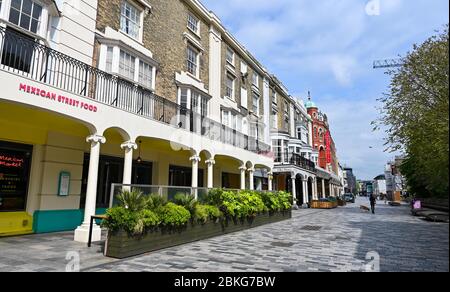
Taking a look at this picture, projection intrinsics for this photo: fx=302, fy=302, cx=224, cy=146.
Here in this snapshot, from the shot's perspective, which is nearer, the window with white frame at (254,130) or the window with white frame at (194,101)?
the window with white frame at (194,101)

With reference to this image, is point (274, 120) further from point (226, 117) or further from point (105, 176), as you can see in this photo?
point (105, 176)

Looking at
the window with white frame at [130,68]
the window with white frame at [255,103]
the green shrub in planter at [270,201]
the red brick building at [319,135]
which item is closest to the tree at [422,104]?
the green shrub in planter at [270,201]

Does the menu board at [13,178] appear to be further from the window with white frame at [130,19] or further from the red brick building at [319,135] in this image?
the red brick building at [319,135]

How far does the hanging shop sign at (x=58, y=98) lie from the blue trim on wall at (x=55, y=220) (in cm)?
415

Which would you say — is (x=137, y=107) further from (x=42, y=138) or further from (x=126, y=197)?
(x=126, y=197)

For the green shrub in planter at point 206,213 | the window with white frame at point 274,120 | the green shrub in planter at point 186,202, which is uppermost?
the window with white frame at point 274,120

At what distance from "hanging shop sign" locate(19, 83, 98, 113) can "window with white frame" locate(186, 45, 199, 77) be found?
30.6 ft

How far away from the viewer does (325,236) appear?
440 inches

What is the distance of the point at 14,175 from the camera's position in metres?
9.77

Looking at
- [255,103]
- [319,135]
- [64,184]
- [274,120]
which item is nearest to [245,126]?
[255,103]

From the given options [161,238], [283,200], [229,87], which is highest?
[229,87]

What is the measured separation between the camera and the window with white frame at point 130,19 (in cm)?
1316

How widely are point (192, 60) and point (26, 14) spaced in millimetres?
9818

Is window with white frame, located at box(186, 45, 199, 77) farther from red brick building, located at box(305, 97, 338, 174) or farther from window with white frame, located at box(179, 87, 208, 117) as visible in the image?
red brick building, located at box(305, 97, 338, 174)
